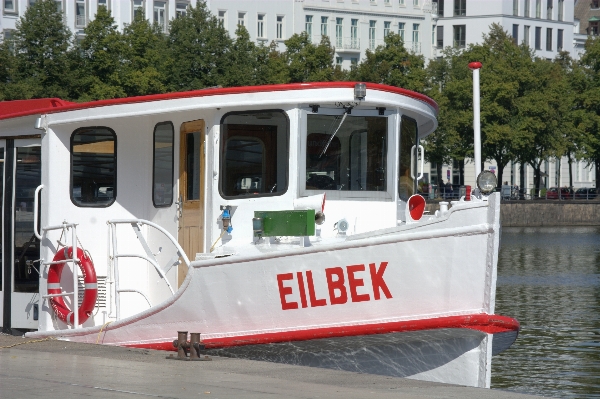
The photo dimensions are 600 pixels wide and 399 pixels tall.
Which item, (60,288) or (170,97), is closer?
(170,97)

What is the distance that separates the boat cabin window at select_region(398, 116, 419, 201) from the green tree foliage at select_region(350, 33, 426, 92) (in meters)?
56.2

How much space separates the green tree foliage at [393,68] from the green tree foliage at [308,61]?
5.61 feet

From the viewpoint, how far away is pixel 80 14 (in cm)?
8075

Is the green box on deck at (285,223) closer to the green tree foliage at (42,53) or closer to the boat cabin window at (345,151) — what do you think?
the boat cabin window at (345,151)

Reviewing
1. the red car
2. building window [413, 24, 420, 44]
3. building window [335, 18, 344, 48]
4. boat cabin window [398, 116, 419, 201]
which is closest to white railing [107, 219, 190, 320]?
boat cabin window [398, 116, 419, 201]

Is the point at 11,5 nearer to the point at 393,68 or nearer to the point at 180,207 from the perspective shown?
the point at 393,68

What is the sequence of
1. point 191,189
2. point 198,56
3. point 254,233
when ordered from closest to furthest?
point 254,233, point 191,189, point 198,56

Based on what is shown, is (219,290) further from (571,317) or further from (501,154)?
(501,154)

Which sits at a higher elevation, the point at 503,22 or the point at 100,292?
the point at 503,22

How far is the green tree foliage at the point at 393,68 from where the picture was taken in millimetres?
69375

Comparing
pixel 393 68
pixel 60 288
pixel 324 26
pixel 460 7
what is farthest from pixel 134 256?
pixel 460 7

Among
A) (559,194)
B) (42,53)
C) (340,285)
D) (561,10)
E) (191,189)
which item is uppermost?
(561,10)

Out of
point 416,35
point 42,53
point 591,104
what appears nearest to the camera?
point 42,53

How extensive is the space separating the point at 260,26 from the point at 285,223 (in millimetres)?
81906
